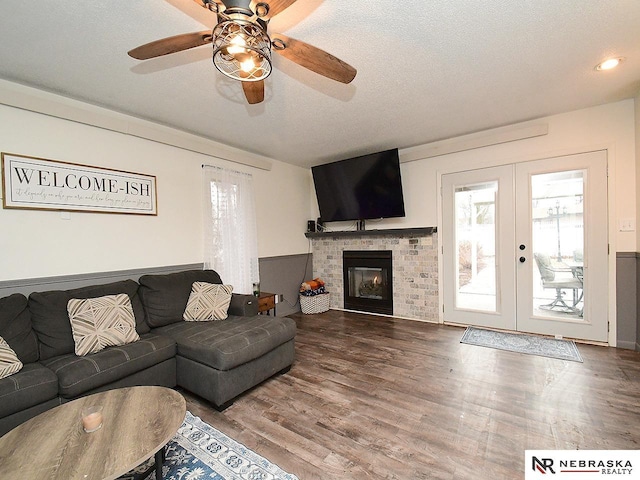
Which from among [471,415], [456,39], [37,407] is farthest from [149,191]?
[471,415]

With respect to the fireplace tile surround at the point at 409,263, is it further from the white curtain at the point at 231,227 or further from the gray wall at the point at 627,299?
the gray wall at the point at 627,299

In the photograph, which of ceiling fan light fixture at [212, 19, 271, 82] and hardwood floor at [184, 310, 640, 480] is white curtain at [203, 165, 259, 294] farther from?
ceiling fan light fixture at [212, 19, 271, 82]

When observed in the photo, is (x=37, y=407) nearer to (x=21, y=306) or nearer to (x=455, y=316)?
(x=21, y=306)

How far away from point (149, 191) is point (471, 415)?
3.51 meters

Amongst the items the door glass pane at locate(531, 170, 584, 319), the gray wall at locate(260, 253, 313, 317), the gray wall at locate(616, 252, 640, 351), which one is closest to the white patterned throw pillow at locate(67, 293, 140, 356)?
the gray wall at locate(260, 253, 313, 317)

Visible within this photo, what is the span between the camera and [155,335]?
2.45m

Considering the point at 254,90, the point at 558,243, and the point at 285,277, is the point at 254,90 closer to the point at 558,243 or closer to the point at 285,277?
the point at 285,277

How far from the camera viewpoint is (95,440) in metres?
1.23

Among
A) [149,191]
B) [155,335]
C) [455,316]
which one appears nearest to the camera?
[155,335]

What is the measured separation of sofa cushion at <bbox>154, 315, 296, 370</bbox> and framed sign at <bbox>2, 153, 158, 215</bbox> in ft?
4.28

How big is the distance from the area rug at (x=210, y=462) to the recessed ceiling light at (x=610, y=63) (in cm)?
363

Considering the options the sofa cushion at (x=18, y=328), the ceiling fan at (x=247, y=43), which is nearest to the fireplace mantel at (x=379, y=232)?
the ceiling fan at (x=247, y=43)

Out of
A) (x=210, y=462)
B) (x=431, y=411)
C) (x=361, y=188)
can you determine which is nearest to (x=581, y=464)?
(x=431, y=411)

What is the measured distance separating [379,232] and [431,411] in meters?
2.76
